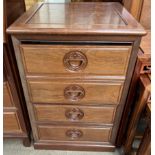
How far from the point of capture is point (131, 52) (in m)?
0.71

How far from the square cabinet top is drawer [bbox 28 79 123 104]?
0.24 metres

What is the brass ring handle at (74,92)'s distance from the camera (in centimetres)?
83

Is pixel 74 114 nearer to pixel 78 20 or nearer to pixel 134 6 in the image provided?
pixel 78 20

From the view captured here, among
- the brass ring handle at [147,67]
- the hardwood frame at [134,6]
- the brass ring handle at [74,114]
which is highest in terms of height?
the hardwood frame at [134,6]

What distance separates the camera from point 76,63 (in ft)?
2.46

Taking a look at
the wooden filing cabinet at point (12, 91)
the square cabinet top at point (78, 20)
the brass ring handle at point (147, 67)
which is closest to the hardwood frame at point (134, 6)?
the square cabinet top at point (78, 20)

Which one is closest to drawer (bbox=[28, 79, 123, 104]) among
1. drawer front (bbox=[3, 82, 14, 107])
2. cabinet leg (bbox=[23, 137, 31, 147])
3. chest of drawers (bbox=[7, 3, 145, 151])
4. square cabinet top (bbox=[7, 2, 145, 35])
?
chest of drawers (bbox=[7, 3, 145, 151])

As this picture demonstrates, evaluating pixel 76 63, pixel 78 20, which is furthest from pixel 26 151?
pixel 78 20

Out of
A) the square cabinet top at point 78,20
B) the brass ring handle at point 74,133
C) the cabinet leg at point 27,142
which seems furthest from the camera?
the cabinet leg at point 27,142

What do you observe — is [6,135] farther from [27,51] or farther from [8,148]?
[27,51]

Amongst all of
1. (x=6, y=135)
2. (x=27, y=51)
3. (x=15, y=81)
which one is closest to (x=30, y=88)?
(x=15, y=81)

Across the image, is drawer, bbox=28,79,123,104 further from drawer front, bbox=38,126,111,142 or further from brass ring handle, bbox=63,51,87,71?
drawer front, bbox=38,126,111,142

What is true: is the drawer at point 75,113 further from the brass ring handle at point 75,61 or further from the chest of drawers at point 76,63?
the brass ring handle at point 75,61

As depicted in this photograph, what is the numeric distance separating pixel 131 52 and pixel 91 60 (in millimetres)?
160
